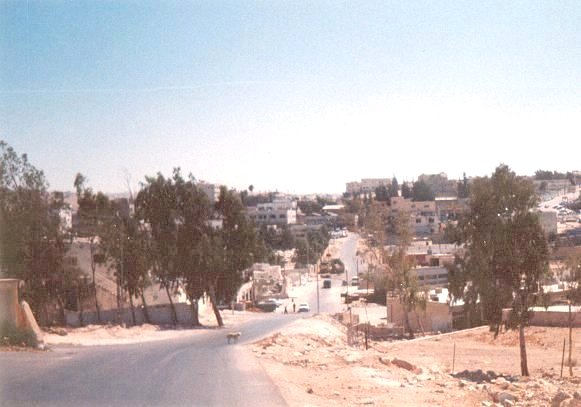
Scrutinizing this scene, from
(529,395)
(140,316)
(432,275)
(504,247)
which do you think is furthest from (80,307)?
(432,275)

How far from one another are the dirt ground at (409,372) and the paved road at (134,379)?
3.07 ft

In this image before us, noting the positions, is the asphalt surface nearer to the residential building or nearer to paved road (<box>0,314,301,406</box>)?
paved road (<box>0,314,301,406</box>)

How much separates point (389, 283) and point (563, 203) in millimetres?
115155

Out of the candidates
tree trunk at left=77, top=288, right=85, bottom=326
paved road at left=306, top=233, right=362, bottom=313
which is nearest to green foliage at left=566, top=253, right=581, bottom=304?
tree trunk at left=77, top=288, right=85, bottom=326

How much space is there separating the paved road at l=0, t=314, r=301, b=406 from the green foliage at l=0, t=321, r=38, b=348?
3.75 ft

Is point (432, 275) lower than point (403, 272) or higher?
lower

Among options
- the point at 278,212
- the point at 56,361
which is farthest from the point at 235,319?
the point at 278,212

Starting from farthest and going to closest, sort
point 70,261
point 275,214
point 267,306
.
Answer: point 275,214 < point 267,306 < point 70,261

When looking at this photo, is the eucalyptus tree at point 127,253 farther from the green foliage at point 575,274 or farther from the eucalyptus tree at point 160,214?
the green foliage at point 575,274

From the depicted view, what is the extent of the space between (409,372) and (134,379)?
29.4 ft

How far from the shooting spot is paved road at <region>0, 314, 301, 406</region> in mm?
12422

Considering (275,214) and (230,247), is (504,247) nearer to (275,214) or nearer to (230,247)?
(230,247)

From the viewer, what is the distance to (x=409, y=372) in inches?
763

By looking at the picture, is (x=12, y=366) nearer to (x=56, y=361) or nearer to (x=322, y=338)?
(x=56, y=361)
